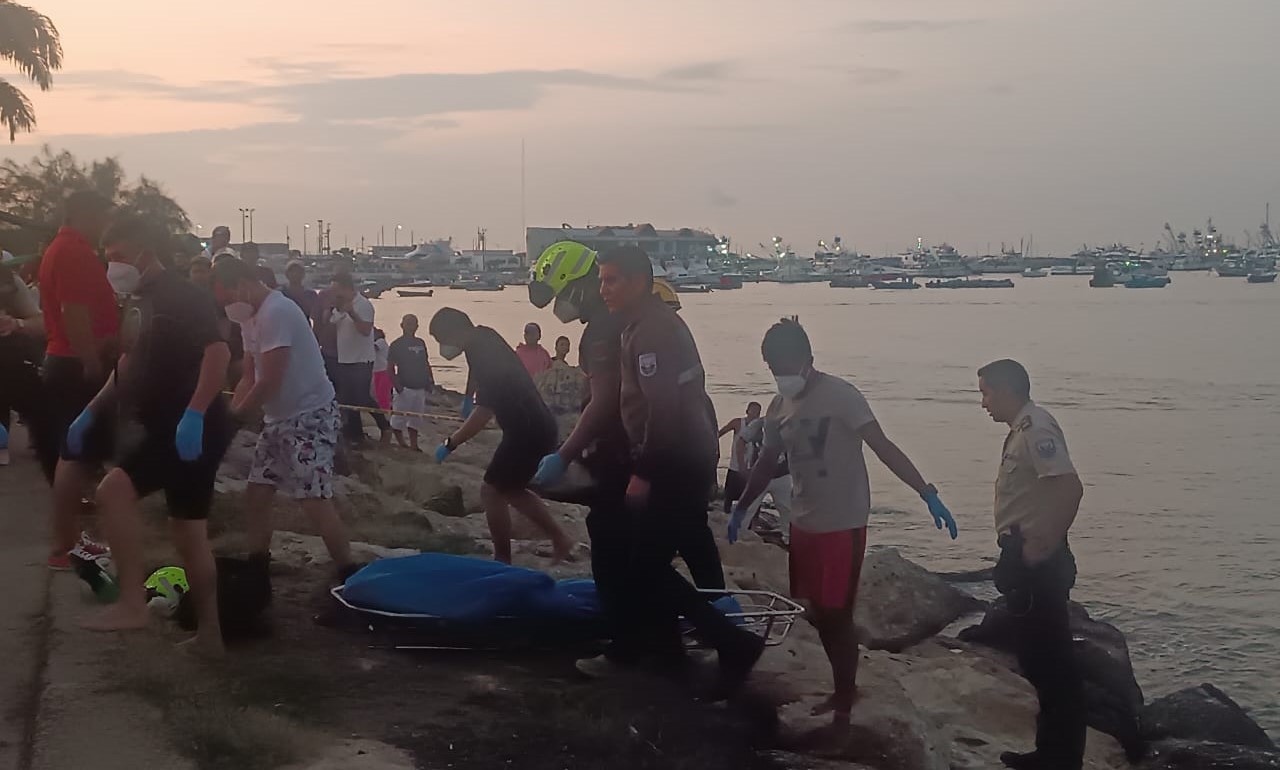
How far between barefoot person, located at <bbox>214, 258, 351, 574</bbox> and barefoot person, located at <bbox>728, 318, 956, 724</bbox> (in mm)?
2292

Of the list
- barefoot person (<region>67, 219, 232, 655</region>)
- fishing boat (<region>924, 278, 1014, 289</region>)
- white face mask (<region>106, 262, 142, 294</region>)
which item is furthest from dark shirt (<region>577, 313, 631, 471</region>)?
fishing boat (<region>924, 278, 1014, 289</region>)

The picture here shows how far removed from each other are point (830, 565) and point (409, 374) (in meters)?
10.7

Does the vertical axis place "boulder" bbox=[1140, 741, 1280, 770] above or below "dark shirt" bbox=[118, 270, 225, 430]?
below

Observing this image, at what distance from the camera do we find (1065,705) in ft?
20.2

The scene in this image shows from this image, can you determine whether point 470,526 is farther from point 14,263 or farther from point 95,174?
point 95,174

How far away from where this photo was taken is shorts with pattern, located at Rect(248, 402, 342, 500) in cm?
638

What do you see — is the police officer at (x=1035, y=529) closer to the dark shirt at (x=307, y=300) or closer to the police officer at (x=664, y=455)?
the police officer at (x=664, y=455)

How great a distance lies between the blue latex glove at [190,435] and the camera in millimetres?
5488

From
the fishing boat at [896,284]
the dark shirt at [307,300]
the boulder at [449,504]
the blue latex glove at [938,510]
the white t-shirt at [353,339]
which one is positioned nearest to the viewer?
the blue latex glove at [938,510]

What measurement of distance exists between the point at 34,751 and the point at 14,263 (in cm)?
618

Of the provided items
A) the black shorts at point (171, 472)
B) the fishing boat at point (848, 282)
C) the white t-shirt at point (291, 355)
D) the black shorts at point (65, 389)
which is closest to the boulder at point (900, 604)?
the white t-shirt at point (291, 355)

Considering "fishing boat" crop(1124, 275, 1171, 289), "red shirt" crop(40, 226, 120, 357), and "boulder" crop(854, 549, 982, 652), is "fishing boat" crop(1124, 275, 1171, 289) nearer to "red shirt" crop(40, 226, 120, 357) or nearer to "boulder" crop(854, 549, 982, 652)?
"boulder" crop(854, 549, 982, 652)

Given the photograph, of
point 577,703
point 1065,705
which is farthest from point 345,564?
point 1065,705

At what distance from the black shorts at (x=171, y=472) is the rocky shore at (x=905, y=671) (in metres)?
2.07
